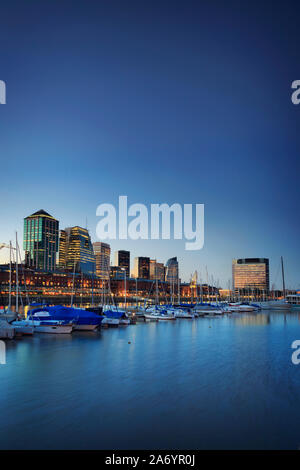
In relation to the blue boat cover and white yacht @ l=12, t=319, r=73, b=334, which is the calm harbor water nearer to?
white yacht @ l=12, t=319, r=73, b=334

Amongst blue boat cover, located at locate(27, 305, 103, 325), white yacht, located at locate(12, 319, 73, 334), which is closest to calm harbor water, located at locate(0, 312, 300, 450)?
white yacht, located at locate(12, 319, 73, 334)

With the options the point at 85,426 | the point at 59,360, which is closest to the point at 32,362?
the point at 59,360

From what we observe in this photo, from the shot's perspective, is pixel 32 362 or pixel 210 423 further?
pixel 32 362

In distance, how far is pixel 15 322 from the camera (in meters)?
48.8

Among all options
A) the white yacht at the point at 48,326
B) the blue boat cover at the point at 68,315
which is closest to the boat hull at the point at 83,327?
the blue boat cover at the point at 68,315

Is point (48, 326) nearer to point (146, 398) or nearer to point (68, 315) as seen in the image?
point (68, 315)

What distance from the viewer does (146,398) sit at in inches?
856

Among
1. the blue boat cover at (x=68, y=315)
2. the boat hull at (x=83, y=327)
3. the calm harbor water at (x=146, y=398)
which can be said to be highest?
the blue boat cover at (x=68, y=315)

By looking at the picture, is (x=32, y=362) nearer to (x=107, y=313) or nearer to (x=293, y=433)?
(x=293, y=433)

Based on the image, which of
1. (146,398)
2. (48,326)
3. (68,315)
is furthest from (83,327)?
(146,398)

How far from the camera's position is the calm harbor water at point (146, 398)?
51.7ft

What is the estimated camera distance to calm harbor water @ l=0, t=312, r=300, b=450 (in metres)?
15.8

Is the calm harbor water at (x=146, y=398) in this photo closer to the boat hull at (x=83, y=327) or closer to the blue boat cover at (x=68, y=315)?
the blue boat cover at (x=68, y=315)
